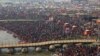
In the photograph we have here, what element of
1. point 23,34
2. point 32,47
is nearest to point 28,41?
point 32,47

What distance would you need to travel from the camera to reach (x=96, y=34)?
42.7 meters

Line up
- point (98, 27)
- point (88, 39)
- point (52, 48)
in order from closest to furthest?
1. point (52, 48)
2. point (88, 39)
3. point (98, 27)

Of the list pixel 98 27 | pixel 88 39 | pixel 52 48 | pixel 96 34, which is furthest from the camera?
pixel 98 27

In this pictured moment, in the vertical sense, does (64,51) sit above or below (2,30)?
above

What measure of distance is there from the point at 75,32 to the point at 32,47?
8054 millimetres

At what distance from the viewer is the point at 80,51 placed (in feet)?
106

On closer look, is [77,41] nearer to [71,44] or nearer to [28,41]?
[71,44]

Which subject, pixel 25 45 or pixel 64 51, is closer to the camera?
pixel 64 51

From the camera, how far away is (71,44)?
1470 inches

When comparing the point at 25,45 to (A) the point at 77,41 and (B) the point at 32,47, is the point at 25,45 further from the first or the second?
(A) the point at 77,41

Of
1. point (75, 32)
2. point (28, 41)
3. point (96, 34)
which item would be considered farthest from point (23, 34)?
point (96, 34)

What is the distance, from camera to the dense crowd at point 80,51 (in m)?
31.3

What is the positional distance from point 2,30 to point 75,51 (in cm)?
2186

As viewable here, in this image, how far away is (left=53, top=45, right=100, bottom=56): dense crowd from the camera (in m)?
31.3
